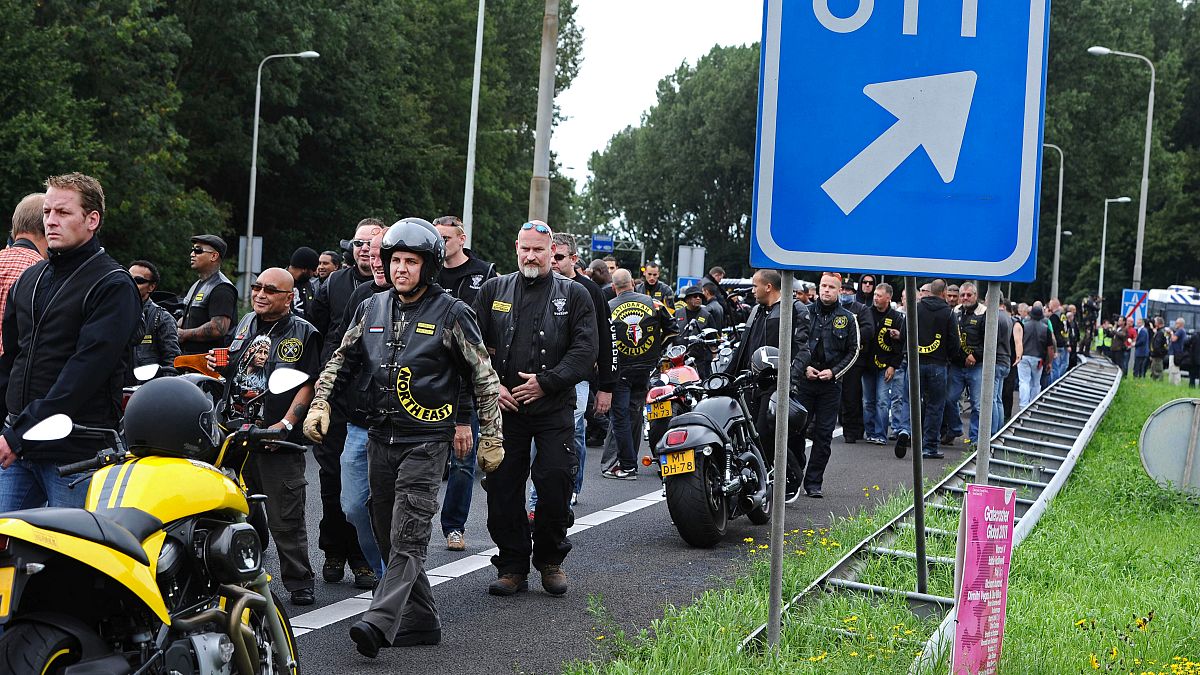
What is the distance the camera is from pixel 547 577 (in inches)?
298

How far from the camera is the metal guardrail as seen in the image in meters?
6.48

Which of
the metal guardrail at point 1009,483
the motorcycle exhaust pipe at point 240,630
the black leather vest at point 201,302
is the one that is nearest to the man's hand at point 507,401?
the metal guardrail at point 1009,483

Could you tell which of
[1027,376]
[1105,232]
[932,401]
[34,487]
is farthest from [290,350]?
[1105,232]

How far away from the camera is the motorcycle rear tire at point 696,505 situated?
9.03 meters

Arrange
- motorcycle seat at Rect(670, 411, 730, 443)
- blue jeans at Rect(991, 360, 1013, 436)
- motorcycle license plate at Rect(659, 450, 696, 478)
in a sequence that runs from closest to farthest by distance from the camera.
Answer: motorcycle license plate at Rect(659, 450, 696, 478), motorcycle seat at Rect(670, 411, 730, 443), blue jeans at Rect(991, 360, 1013, 436)

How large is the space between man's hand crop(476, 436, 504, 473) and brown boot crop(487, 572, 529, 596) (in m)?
1.19

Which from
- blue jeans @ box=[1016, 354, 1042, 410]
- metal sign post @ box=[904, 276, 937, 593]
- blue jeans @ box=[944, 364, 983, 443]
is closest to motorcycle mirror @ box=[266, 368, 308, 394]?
metal sign post @ box=[904, 276, 937, 593]

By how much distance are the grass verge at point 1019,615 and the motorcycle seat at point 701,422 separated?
745mm

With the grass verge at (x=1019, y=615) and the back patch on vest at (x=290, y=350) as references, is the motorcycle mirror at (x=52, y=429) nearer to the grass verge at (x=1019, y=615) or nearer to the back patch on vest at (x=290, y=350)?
the grass verge at (x=1019, y=615)

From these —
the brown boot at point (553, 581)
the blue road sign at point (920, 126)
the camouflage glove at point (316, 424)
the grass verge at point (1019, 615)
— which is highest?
the blue road sign at point (920, 126)

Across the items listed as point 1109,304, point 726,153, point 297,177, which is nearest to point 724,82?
point 726,153

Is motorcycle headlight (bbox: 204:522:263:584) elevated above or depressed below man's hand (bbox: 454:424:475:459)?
below

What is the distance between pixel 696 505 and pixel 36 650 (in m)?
5.84

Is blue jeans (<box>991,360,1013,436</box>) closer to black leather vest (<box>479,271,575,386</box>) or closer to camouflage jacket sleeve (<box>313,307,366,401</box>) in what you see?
black leather vest (<box>479,271,575,386</box>)
